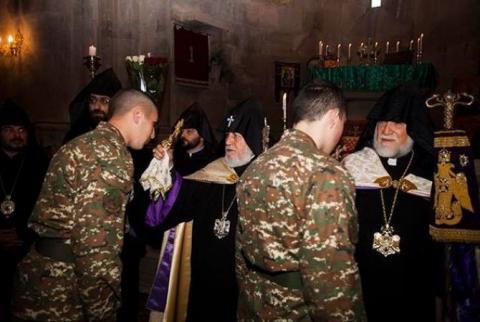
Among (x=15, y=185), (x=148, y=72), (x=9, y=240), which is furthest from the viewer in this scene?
(x=148, y=72)

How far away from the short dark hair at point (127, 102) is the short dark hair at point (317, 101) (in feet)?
4.07

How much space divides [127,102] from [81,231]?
1.01 meters

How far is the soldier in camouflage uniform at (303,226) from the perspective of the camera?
82.0 inches

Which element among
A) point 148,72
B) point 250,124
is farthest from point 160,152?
point 148,72

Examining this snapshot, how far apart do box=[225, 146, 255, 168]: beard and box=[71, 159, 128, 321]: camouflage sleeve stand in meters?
1.83

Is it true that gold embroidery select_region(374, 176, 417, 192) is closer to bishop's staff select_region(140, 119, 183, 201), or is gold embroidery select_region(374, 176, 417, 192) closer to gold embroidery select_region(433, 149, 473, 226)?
gold embroidery select_region(433, 149, 473, 226)

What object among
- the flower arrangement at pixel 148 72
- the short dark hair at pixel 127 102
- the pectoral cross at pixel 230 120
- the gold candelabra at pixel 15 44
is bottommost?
the pectoral cross at pixel 230 120

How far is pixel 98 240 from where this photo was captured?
8.44 ft

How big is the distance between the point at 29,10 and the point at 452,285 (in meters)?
9.72

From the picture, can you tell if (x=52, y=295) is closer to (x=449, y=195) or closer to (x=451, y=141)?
(x=449, y=195)

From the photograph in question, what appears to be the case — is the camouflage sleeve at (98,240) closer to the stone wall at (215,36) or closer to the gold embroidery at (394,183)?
the gold embroidery at (394,183)

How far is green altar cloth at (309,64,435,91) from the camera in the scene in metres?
10.2

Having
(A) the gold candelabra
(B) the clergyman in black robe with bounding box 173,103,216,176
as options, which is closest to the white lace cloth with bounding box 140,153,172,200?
(B) the clergyman in black robe with bounding box 173,103,216,176

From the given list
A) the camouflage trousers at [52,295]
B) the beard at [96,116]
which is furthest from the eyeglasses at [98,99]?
the camouflage trousers at [52,295]
